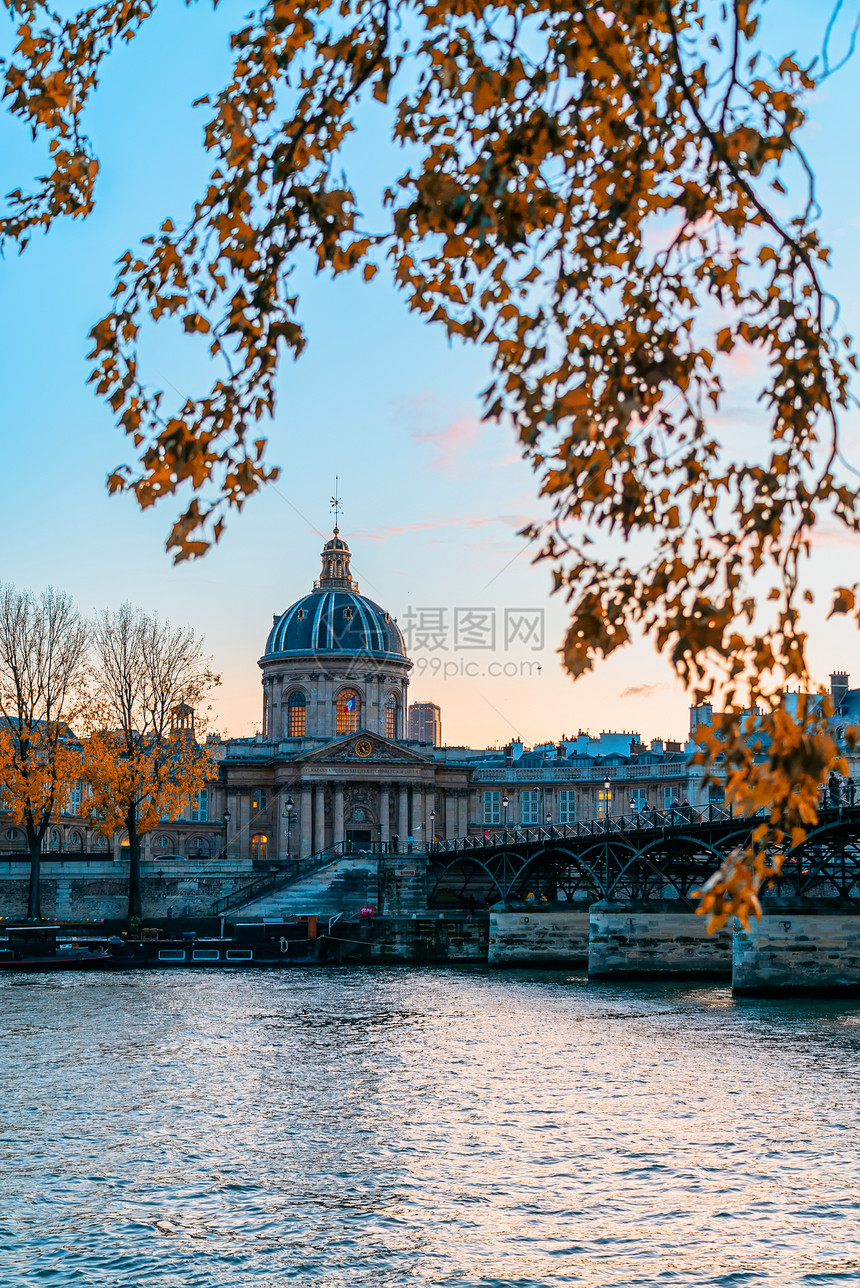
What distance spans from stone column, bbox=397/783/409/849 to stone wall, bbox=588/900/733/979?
1921 inches

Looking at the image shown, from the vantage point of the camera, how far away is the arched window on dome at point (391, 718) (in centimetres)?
11006

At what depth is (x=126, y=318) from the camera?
8875 millimetres

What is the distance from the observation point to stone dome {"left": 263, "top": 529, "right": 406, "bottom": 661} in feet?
363

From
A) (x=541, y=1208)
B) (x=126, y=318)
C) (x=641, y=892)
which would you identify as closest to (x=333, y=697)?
(x=641, y=892)

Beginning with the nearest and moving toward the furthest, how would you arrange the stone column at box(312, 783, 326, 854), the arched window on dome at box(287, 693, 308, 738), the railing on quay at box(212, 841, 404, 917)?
1. the railing on quay at box(212, 841, 404, 917)
2. the stone column at box(312, 783, 326, 854)
3. the arched window on dome at box(287, 693, 308, 738)

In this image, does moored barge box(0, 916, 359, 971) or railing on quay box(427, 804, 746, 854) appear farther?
moored barge box(0, 916, 359, 971)

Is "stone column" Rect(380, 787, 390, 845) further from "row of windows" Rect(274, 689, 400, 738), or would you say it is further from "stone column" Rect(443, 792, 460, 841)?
"row of windows" Rect(274, 689, 400, 738)

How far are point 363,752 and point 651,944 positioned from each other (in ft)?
163

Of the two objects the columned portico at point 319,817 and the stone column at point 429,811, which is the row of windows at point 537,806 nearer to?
the stone column at point 429,811

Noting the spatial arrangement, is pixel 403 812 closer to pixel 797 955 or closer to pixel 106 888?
pixel 106 888

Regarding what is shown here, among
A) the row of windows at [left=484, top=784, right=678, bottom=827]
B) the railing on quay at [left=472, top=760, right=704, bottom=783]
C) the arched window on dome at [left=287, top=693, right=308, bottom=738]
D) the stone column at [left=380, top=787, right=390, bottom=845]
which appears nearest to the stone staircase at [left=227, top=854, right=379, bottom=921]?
the stone column at [left=380, top=787, right=390, bottom=845]

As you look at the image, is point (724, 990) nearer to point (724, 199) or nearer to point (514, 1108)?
point (514, 1108)

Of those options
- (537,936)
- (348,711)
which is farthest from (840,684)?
(537,936)

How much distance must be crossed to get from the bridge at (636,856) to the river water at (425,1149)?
5805 millimetres
